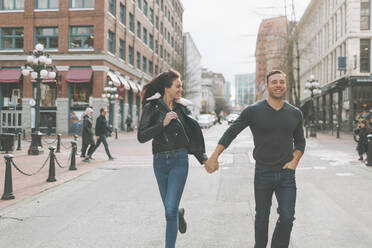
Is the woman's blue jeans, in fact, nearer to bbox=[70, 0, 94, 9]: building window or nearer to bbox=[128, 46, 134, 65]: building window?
bbox=[70, 0, 94, 9]: building window

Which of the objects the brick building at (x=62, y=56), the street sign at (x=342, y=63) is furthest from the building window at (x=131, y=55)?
the street sign at (x=342, y=63)

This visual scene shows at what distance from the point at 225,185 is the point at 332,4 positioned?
3314cm

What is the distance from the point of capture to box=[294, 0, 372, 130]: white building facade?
1128 inches

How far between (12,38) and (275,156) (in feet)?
106

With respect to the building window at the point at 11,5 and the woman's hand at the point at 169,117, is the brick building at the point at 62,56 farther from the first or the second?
the woman's hand at the point at 169,117

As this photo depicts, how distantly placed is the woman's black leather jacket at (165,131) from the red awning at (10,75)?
95.7ft

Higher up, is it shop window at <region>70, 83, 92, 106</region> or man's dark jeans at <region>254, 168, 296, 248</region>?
shop window at <region>70, 83, 92, 106</region>

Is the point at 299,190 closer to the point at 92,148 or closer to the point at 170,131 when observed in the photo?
the point at 170,131

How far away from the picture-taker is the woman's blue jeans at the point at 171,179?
134 inches

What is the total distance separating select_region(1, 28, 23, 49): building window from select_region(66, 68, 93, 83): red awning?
5.85 metres

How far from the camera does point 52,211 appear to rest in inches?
229

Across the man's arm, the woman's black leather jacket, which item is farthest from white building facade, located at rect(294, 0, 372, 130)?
the man's arm

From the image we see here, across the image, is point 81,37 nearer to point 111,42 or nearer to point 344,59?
point 111,42

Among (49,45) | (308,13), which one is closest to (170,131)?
(49,45)
